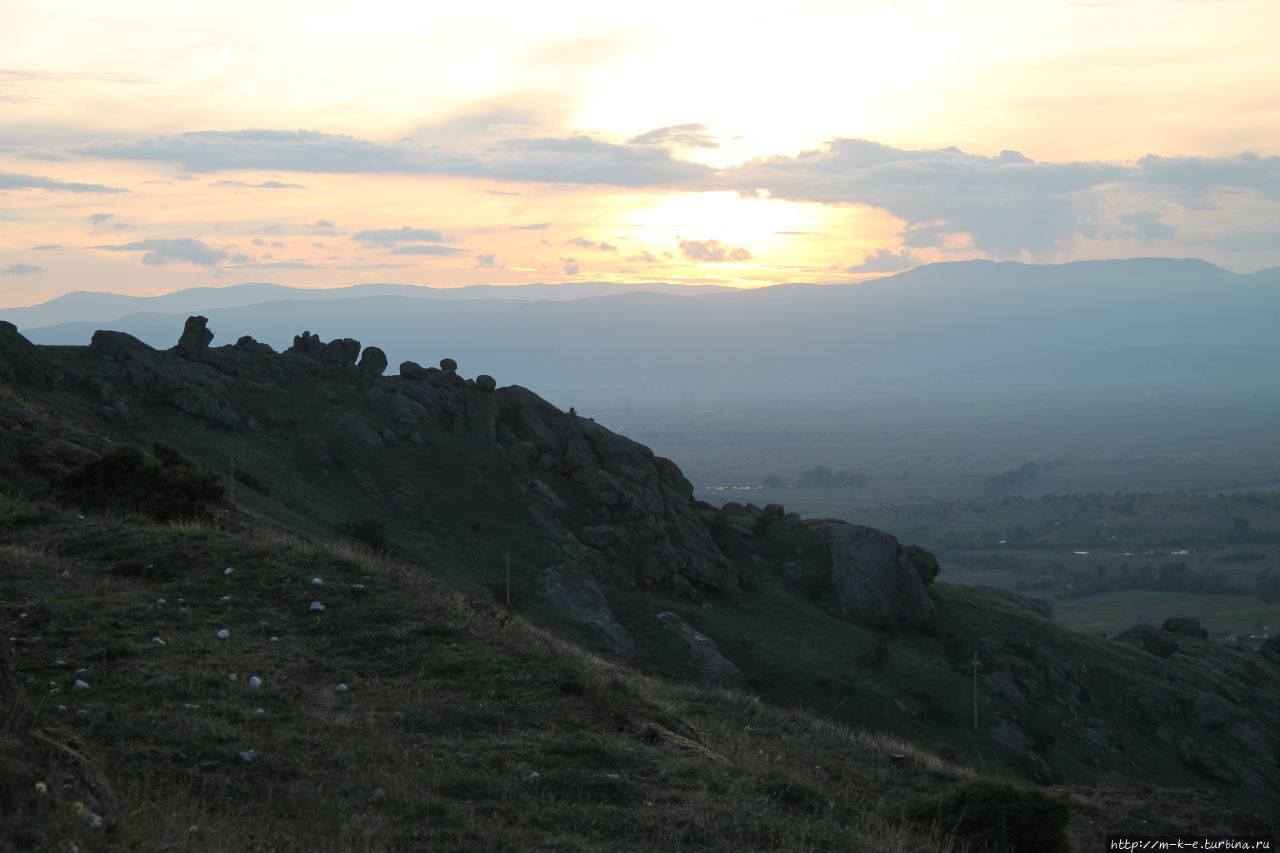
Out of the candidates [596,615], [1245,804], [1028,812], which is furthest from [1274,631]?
[1028,812]

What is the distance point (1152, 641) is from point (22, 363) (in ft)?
193

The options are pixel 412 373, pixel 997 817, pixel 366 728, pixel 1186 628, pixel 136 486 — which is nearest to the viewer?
pixel 997 817

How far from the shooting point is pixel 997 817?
11648 mm

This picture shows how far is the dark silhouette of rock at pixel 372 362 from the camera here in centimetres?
5272

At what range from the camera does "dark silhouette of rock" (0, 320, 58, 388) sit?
3722cm

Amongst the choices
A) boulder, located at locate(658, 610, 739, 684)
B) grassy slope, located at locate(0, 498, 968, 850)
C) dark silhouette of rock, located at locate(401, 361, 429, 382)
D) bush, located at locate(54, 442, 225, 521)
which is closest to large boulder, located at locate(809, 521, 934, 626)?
boulder, located at locate(658, 610, 739, 684)

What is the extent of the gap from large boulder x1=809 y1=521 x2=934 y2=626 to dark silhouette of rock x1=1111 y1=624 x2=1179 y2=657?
16.0 meters

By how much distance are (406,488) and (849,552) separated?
2237cm

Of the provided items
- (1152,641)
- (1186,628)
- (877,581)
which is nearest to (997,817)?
(877,581)

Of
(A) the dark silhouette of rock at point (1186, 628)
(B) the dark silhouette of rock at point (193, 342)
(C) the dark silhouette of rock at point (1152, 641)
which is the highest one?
(B) the dark silhouette of rock at point (193, 342)

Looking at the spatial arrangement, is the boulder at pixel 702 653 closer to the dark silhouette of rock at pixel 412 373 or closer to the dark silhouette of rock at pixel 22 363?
the dark silhouette of rock at pixel 412 373

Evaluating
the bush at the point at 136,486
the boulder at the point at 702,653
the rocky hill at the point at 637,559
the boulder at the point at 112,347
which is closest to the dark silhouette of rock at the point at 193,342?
the rocky hill at the point at 637,559

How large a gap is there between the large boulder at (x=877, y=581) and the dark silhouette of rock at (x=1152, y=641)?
15995mm

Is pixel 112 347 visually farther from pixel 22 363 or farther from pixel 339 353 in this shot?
pixel 339 353
